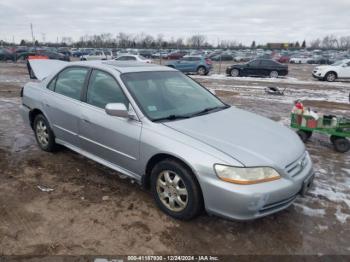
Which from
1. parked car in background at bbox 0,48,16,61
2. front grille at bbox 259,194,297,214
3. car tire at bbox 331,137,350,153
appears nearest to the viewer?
front grille at bbox 259,194,297,214

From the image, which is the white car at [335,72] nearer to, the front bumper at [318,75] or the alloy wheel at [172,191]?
the front bumper at [318,75]

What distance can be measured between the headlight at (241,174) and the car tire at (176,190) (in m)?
0.33

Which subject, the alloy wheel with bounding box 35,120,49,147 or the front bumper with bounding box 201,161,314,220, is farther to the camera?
the alloy wheel with bounding box 35,120,49,147

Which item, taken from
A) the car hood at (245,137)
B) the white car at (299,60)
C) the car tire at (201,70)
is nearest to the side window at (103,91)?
the car hood at (245,137)

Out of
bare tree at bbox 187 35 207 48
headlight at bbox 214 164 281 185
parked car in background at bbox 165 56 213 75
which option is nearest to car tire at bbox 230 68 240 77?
parked car in background at bbox 165 56 213 75

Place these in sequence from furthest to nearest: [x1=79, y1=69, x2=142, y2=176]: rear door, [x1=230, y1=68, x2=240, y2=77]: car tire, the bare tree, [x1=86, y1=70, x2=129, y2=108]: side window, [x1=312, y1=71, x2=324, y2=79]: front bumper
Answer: the bare tree, [x1=230, y1=68, x2=240, y2=77]: car tire, [x1=312, y1=71, x2=324, y2=79]: front bumper, [x1=86, y1=70, x2=129, y2=108]: side window, [x1=79, y1=69, x2=142, y2=176]: rear door

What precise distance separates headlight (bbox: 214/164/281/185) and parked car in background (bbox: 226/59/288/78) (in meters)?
21.1

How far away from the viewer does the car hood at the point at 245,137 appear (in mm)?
3080

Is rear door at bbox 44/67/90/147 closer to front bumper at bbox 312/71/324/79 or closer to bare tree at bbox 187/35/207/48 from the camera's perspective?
front bumper at bbox 312/71/324/79

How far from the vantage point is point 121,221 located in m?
3.37

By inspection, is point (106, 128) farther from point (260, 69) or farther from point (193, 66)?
point (260, 69)

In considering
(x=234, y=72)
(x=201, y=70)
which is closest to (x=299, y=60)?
(x=234, y=72)

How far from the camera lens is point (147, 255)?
9.45 feet

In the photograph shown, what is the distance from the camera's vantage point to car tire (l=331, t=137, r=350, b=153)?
19.2ft
